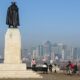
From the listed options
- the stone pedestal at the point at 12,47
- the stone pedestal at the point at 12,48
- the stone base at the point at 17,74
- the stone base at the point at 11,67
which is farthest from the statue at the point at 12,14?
the stone base at the point at 17,74

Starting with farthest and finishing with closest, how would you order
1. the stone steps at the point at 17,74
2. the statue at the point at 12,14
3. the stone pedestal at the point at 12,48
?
the statue at the point at 12,14
the stone pedestal at the point at 12,48
the stone steps at the point at 17,74

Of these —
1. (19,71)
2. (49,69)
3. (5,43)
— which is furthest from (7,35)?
(49,69)

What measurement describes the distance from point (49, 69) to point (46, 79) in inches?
584

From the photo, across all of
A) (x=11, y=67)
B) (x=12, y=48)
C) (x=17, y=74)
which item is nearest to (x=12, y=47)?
(x=12, y=48)

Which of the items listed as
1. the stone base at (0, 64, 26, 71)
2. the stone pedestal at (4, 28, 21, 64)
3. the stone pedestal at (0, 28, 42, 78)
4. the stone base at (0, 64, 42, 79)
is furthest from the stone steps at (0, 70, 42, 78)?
the stone pedestal at (4, 28, 21, 64)

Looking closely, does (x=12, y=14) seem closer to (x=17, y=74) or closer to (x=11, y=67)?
(x=11, y=67)

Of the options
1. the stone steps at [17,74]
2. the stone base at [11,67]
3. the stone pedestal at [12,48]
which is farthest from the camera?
Result: the stone pedestal at [12,48]

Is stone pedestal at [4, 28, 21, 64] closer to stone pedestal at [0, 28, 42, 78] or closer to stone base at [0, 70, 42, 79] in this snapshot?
stone pedestal at [0, 28, 42, 78]

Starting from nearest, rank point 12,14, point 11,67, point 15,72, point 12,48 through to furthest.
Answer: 1. point 15,72
2. point 11,67
3. point 12,48
4. point 12,14

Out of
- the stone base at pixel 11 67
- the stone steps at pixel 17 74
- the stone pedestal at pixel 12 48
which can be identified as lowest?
the stone steps at pixel 17 74

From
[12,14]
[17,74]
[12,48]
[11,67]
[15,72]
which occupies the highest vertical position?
[12,14]

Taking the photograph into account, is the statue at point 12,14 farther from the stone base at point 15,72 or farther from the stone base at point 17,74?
the stone base at point 17,74

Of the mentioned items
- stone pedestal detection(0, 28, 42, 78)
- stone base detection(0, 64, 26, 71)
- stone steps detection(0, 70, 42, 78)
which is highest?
stone pedestal detection(0, 28, 42, 78)

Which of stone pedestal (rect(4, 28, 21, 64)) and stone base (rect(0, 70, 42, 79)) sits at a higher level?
stone pedestal (rect(4, 28, 21, 64))
